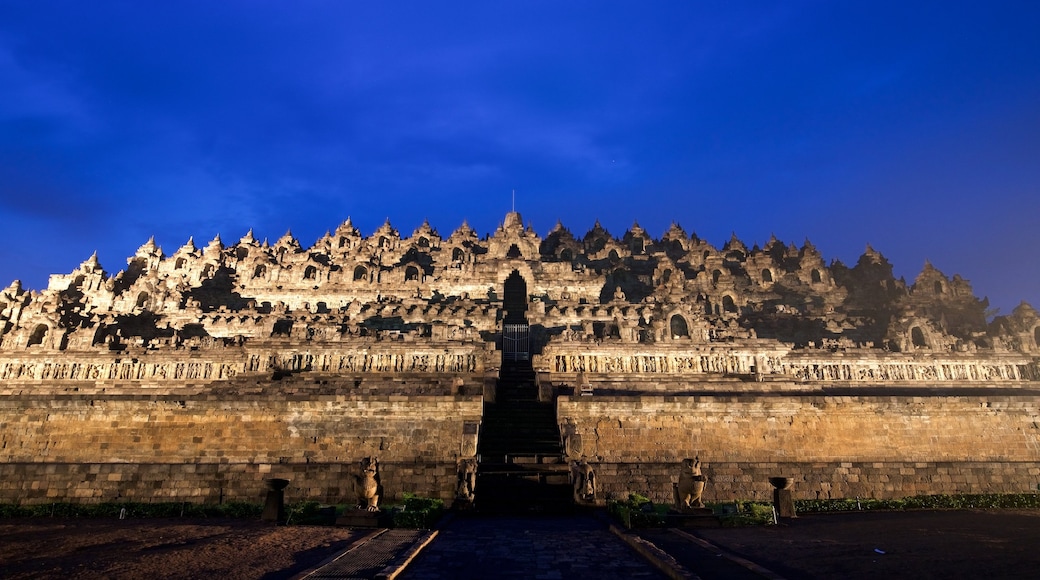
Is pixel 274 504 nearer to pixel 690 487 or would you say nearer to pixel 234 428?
pixel 234 428

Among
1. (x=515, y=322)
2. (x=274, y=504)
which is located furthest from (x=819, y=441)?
(x=515, y=322)

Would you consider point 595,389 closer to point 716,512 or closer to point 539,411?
point 539,411

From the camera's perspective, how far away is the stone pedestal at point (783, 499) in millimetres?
16859

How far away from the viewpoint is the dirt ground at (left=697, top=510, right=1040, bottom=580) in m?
9.59

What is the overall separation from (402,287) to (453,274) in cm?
424

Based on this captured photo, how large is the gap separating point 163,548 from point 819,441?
21.1 metres

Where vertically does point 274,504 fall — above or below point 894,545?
above

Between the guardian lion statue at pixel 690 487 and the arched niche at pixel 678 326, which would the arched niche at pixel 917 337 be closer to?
the arched niche at pixel 678 326

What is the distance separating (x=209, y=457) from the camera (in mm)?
20812

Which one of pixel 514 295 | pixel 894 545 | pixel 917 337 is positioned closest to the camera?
pixel 894 545

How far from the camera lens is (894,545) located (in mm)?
11961

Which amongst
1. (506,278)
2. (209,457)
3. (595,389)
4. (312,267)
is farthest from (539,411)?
(312,267)

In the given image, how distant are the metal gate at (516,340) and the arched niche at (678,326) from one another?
9.55 meters

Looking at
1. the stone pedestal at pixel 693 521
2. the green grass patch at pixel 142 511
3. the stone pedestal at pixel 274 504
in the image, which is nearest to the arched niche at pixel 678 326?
the stone pedestal at pixel 693 521
